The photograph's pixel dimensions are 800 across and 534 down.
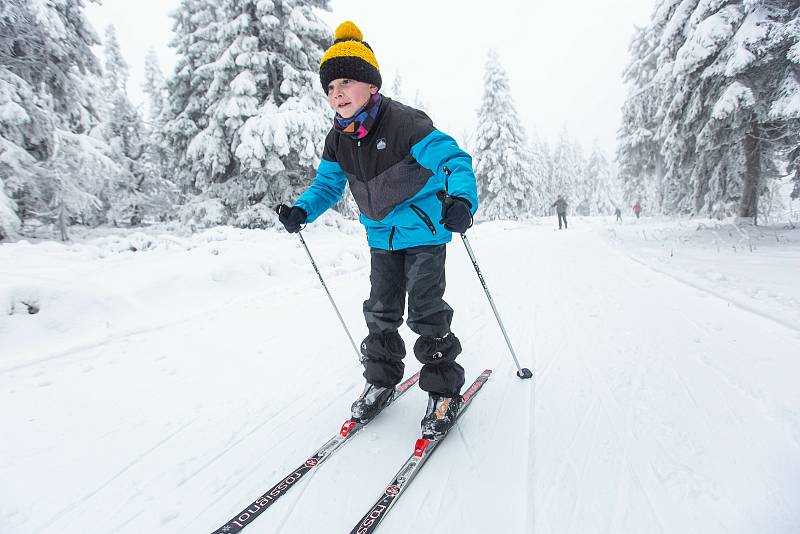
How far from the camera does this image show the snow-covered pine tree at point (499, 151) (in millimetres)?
28172

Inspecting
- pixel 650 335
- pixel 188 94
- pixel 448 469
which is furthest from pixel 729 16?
pixel 188 94

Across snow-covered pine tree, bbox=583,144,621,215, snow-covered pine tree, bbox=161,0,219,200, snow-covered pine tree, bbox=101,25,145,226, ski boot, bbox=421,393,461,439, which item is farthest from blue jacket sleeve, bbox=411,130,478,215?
snow-covered pine tree, bbox=583,144,621,215

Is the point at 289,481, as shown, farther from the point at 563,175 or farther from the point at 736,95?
the point at 563,175

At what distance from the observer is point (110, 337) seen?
13.0 feet

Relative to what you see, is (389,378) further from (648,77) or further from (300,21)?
(648,77)

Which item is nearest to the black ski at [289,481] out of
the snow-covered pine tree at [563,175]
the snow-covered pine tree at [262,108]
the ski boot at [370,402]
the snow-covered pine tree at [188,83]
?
the ski boot at [370,402]

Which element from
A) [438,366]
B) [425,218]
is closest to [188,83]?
[425,218]

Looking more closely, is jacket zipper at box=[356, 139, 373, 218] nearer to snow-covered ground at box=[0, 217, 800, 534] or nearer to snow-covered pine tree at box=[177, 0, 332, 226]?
snow-covered ground at box=[0, 217, 800, 534]

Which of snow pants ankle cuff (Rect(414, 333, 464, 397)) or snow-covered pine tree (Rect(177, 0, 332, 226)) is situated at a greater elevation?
snow-covered pine tree (Rect(177, 0, 332, 226))

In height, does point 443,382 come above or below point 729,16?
below

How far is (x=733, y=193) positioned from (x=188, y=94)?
16.9 metres

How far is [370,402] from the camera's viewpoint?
2412 mm

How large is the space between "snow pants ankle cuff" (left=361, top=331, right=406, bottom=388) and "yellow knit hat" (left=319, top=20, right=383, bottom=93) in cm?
166

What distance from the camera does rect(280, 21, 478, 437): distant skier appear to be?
7.27 feet
